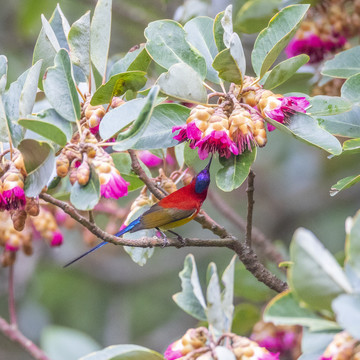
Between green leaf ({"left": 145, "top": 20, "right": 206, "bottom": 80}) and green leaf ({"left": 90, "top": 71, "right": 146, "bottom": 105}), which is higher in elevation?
green leaf ({"left": 145, "top": 20, "right": 206, "bottom": 80})

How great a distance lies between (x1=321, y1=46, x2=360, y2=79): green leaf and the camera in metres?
1.48

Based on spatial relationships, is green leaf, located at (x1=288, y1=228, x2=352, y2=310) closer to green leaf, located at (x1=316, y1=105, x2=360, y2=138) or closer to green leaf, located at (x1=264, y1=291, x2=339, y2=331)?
green leaf, located at (x1=264, y1=291, x2=339, y2=331)

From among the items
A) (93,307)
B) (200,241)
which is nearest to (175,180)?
(200,241)

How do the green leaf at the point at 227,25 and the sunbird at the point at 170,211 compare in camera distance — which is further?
the sunbird at the point at 170,211

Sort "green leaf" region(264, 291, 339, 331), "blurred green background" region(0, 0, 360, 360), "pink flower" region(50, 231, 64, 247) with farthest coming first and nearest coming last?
"blurred green background" region(0, 0, 360, 360), "pink flower" region(50, 231, 64, 247), "green leaf" region(264, 291, 339, 331)

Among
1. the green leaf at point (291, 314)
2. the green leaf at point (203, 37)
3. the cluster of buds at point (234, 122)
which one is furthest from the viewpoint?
the green leaf at point (203, 37)

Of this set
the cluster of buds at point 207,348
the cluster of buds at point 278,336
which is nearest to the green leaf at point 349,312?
the cluster of buds at point 207,348

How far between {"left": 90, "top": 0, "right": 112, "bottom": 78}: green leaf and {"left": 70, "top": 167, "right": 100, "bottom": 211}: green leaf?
32 cm

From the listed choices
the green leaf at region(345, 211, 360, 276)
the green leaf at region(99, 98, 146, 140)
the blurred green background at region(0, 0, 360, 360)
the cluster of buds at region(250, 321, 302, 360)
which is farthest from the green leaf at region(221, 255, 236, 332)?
the blurred green background at region(0, 0, 360, 360)

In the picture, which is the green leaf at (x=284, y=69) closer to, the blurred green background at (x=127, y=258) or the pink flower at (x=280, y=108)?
the pink flower at (x=280, y=108)

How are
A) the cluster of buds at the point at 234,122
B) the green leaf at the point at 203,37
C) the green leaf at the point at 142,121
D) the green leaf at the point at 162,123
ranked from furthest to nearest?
1. the green leaf at the point at 203,37
2. the green leaf at the point at 162,123
3. the cluster of buds at the point at 234,122
4. the green leaf at the point at 142,121

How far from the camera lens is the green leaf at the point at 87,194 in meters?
1.06

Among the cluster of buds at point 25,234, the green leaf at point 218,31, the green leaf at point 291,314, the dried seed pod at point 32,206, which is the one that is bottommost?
the cluster of buds at point 25,234

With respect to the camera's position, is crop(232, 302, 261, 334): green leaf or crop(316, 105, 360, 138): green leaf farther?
crop(232, 302, 261, 334): green leaf
